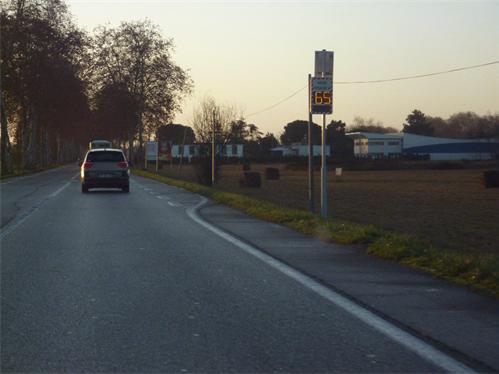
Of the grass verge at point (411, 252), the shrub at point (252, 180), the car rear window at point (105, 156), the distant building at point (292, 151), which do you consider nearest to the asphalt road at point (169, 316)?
the grass verge at point (411, 252)

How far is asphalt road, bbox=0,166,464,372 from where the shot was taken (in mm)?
5621

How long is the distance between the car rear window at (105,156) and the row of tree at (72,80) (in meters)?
30.7

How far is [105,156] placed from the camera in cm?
3178

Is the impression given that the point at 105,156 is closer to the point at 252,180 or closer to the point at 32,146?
the point at 252,180

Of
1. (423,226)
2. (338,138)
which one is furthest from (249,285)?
(338,138)

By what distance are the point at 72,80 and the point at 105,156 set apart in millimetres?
37716

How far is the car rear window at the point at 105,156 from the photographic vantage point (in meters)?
31.6

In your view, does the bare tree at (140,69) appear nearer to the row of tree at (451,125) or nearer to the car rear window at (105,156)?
the car rear window at (105,156)

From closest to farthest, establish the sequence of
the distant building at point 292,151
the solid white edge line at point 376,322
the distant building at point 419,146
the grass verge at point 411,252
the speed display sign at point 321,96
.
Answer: the solid white edge line at point 376,322, the grass verge at point 411,252, the speed display sign at point 321,96, the distant building at point 419,146, the distant building at point 292,151

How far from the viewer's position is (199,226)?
1673cm

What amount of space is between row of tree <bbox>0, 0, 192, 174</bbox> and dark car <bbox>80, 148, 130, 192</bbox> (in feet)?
101

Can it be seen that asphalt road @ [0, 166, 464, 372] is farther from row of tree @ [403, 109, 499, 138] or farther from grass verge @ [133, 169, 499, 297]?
row of tree @ [403, 109, 499, 138]

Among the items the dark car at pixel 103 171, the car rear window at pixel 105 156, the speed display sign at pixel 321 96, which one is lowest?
the dark car at pixel 103 171

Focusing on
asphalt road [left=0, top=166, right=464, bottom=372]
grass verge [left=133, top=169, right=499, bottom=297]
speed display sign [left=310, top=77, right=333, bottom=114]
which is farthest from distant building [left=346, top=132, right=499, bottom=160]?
asphalt road [left=0, top=166, right=464, bottom=372]
